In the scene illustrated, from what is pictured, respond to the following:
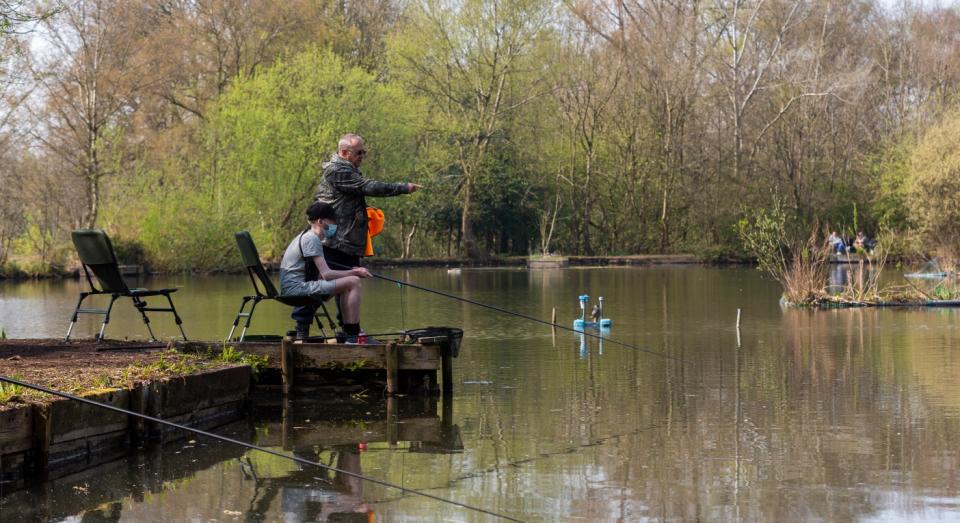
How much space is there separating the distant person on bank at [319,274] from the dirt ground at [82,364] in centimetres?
109

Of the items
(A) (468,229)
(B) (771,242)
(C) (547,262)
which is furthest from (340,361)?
(A) (468,229)

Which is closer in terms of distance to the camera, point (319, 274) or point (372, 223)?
point (319, 274)

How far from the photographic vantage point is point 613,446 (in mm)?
8812

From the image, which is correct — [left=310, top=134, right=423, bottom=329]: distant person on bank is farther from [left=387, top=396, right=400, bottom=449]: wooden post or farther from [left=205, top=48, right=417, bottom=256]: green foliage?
[left=205, top=48, right=417, bottom=256]: green foliage

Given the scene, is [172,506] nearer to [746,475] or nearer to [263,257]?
[746,475]

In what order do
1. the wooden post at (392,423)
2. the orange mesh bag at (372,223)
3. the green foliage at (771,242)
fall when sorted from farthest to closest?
the green foliage at (771,242) → the orange mesh bag at (372,223) → the wooden post at (392,423)

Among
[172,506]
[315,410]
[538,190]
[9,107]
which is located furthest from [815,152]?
[172,506]

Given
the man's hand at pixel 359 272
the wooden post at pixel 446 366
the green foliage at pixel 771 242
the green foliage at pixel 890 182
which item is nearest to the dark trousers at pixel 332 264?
the man's hand at pixel 359 272

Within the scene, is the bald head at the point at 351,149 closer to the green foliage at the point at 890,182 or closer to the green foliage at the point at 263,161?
the green foliage at the point at 263,161

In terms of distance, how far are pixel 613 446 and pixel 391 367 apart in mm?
2768

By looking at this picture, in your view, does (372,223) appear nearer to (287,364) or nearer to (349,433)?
(287,364)

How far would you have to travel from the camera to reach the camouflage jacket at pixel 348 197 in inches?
450

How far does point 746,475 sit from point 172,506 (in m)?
3.38

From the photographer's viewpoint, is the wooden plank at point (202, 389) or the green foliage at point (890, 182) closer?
the wooden plank at point (202, 389)
